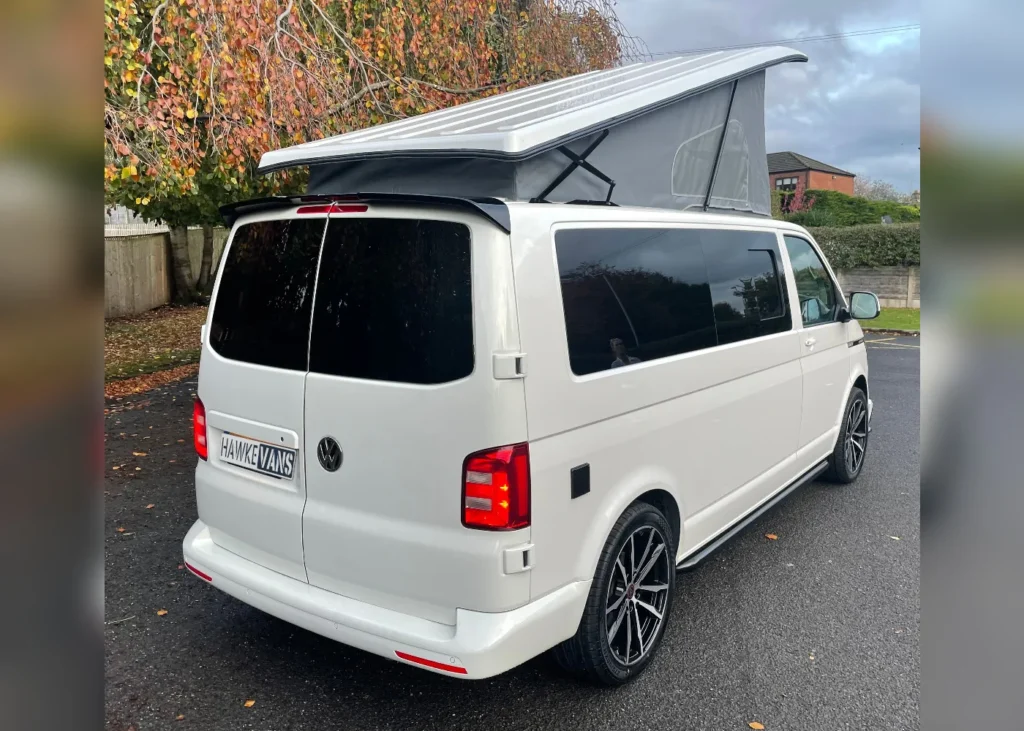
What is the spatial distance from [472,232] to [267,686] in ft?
6.99

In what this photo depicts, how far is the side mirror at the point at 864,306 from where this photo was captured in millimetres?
5527

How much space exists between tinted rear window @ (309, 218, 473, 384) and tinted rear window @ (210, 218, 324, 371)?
97 mm

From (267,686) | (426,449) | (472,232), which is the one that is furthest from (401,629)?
(472,232)

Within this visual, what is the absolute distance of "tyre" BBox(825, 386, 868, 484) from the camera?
5707 millimetres

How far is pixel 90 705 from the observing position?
0.62 m

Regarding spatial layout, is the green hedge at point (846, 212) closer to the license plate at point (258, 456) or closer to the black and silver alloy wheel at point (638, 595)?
the black and silver alloy wheel at point (638, 595)

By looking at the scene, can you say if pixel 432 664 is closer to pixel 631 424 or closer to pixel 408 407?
pixel 408 407

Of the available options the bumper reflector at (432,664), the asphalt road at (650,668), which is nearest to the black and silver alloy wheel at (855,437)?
the asphalt road at (650,668)

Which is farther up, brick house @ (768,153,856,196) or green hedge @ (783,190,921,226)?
brick house @ (768,153,856,196)

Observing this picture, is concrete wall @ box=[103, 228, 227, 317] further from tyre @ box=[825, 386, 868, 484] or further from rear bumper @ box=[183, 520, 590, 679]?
rear bumper @ box=[183, 520, 590, 679]

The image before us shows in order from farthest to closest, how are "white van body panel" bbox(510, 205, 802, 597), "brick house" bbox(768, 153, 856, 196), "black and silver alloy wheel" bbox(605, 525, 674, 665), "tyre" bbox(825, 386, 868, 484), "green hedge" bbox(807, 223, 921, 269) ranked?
"brick house" bbox(768, 153, 856, 196) → "green hedge" bbox(807, 223, 921, 269) → "tyre" bbox(825, 386, 868, 484) → "black and silver alloy wheel" bbox(605, 525, 674, 665) → "white van body panel" bbox(510, 205, 802, 597)

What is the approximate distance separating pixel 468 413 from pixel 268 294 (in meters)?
1.19

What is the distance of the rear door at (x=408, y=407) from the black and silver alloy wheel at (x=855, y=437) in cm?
403

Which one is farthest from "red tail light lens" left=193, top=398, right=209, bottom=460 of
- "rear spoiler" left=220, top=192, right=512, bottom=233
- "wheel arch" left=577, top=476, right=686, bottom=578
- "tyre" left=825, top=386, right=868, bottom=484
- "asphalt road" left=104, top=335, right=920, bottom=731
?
"tyre" left=825, top=386, right=868, bottom=484
